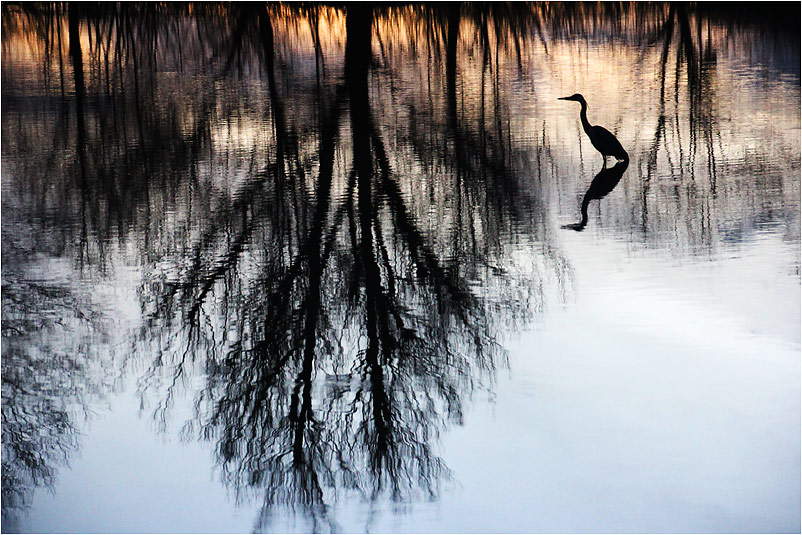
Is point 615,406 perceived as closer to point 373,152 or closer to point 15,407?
point 15,407

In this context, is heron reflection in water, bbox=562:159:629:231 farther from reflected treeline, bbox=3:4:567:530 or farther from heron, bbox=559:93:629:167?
reflected treeline, bbox=3:4:567:530

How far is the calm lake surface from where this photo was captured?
17.5 ft

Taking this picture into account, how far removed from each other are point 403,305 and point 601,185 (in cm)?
431

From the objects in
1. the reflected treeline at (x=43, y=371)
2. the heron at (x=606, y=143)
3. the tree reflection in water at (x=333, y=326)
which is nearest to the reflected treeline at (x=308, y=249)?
the tree reflection in water at (x=333, y=326)

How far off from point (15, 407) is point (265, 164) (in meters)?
6.89

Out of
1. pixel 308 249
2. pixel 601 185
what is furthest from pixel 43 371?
pixel 601 185

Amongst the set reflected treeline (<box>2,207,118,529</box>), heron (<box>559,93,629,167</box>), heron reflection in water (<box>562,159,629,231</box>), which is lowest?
reflected treeline (<box>2,207,118,529</box>)

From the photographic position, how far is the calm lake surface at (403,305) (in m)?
5.33

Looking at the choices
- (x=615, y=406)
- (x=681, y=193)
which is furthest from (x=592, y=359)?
(x=681, y=193)

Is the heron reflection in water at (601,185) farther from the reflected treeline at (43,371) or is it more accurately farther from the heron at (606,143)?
the reflected treeline at (43,371)

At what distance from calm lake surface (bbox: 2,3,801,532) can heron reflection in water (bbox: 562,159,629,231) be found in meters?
0.06

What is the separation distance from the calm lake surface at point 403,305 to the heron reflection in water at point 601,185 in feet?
0.18

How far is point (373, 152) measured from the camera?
13359 mm

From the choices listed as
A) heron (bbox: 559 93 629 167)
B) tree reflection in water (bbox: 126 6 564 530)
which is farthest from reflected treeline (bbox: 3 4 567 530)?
heron (bbox: 559 93 629 167)
